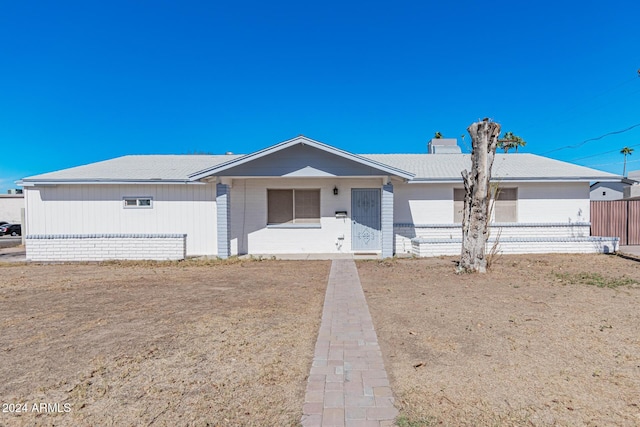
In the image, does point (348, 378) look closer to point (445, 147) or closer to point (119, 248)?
point (119, 248)

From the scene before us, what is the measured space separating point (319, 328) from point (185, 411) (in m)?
2.14

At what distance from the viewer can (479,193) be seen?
8.22 metres

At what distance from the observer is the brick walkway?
2539 millimetres

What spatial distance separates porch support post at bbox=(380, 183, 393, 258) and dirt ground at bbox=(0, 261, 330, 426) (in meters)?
4.39

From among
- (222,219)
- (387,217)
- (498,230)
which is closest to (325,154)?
(387,217)

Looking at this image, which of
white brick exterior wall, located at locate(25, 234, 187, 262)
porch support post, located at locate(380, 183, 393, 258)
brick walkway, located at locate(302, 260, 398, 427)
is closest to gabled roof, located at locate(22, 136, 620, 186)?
porch support post, located at locate(380, 183, 393, 258)

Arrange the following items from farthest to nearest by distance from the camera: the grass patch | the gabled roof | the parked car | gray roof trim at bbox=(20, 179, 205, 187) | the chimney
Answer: the parked car
the chimney
gray roof trim at bbox=(20, 179, 205, 187)
the gabled roof
the grass patch

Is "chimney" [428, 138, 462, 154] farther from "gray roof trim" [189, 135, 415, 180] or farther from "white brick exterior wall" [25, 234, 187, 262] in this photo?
"white brick exterior wall" [25, 234, 187, 262]

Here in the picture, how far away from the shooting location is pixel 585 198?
12344 millimetres

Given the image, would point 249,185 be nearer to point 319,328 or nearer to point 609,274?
point 319,328

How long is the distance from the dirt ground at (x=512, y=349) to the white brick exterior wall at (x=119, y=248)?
284 inches

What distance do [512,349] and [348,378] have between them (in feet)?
6.45

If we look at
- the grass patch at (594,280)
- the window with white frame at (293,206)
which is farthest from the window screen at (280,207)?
the grass patch at (594,280)

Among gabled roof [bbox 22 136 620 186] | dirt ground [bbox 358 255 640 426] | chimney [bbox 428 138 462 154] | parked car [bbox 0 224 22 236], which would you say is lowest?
dirt ground [bbox 358 255 640 426]
